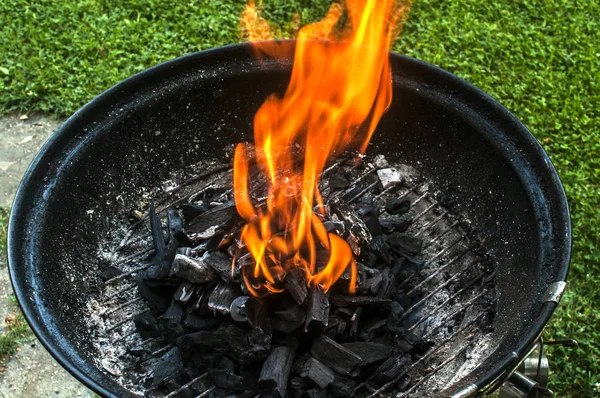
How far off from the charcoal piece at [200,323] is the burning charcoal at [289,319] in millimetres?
218

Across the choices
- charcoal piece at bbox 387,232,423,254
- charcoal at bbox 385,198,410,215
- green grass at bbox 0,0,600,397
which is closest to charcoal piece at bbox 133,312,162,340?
charcoal piece at bbox 387,232,423,254

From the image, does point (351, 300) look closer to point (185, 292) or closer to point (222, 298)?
point (222, 298)

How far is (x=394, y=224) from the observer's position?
2680mm

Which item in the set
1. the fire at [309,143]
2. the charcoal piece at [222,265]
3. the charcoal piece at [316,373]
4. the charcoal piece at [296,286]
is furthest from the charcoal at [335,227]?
the charcoal piece at [316,373]

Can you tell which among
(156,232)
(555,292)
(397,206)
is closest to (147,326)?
(156,232)

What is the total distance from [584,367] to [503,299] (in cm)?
87

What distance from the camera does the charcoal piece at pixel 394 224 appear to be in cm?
266

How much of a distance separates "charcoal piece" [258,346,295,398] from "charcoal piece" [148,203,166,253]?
656 millimetres

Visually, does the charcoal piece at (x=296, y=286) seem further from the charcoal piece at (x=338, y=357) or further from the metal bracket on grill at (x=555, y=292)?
the metal bracket on grill at (x=555, y=292)

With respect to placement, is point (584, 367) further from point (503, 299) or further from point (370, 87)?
point (370, 87)

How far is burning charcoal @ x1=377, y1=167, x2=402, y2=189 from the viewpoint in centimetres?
288

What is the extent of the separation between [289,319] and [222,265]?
1.01 ft

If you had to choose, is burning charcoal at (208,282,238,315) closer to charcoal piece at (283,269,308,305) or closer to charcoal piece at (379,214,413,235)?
charcoal piece at (283,269,308,305)

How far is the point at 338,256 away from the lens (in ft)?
7.48
